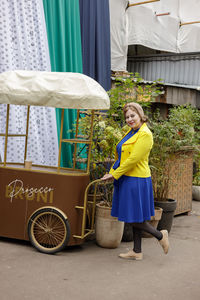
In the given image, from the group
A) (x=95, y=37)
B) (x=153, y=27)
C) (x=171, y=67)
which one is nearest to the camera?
(x=95, y=37)

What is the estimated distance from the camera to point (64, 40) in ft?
22.5

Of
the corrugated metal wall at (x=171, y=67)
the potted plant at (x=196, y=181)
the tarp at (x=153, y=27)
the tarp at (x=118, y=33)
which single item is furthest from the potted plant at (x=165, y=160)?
the corrugated metal wall at (x=171, y=67)

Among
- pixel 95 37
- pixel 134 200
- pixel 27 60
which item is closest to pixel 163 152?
pixel 134 200

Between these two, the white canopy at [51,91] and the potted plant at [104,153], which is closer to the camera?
the white canopy at [51,91]

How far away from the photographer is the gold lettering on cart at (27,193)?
5.01 metres

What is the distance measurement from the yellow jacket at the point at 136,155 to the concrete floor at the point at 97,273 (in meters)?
1.07

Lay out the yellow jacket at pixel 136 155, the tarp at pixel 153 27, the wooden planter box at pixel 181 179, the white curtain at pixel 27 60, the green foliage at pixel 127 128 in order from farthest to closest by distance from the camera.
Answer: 1. the tarp at pixel 153 27
2. the wooden planter box at pixel 181 179
3. the white curtain at pixel 27 60
4. the green foliage at pixel 127 128
5. the yellow jacket at pixel 136 155

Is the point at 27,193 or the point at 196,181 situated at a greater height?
the point at 27,193

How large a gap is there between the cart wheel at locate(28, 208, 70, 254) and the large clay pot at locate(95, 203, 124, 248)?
1.76 feet

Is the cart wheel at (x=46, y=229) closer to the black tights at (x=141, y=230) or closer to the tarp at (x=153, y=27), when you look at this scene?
the black tights at (x=141, y=230)

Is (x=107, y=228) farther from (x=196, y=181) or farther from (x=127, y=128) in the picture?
(x=196, y=181)

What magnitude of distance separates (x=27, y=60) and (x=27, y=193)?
219cm

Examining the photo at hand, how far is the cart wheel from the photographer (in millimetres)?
4977

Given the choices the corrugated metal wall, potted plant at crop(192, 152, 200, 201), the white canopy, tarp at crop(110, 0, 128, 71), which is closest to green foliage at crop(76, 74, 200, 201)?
the white canopy
